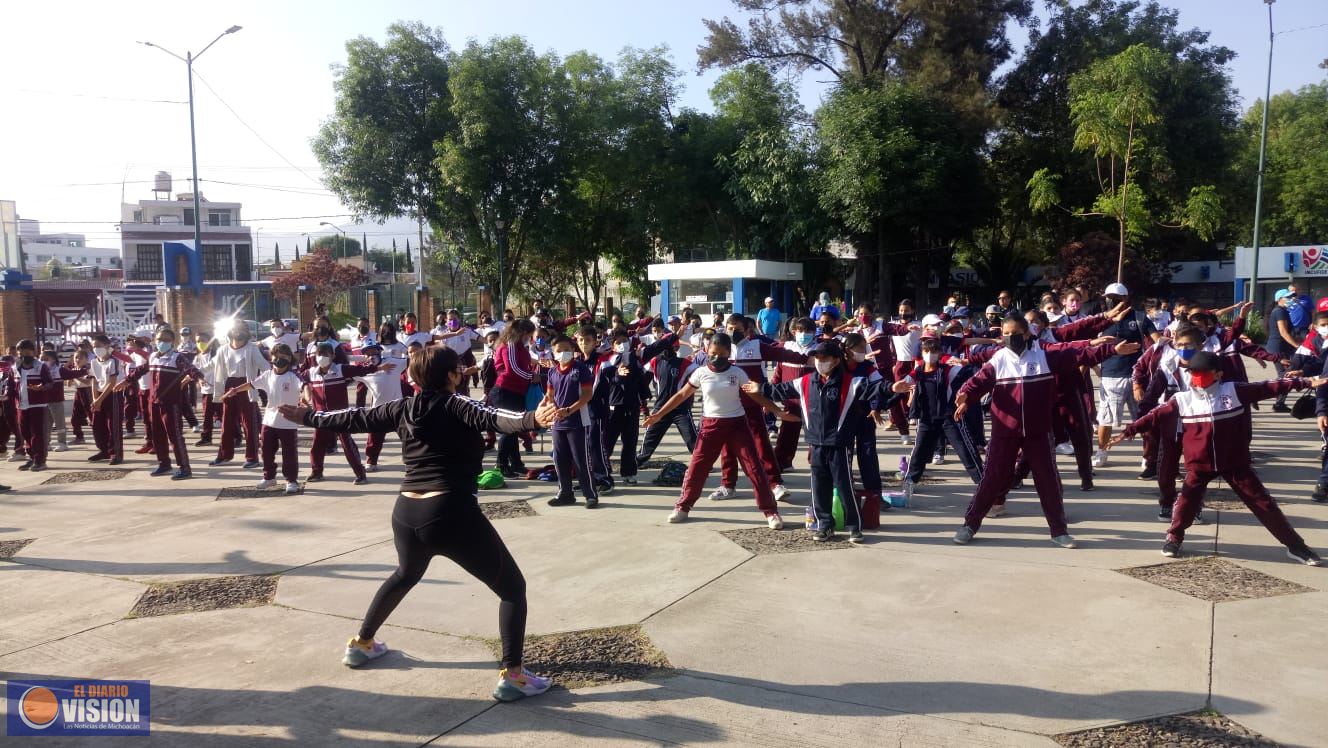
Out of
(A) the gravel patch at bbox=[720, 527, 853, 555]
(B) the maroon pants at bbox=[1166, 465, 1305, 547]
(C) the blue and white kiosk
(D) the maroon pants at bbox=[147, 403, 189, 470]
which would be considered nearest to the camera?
(B) the maroon pants at bbox=[1166, 465, 1305, 547]

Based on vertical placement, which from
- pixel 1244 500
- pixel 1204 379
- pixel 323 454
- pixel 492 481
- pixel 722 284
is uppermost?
pixel 722 284

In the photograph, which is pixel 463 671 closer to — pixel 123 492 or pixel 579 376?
pixel 579 376

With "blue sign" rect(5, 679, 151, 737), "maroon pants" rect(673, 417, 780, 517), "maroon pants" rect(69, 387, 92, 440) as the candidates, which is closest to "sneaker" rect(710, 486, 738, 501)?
"maroon pants" rect(673, 417, 780, 517)

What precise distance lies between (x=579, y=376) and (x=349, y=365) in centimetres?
351

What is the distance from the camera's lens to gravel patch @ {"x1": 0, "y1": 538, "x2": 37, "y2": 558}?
7.88m

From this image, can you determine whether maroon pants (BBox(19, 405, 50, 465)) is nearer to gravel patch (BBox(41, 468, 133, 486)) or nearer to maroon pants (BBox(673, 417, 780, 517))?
gravel patch (BBox(41, 468, 133, 486))

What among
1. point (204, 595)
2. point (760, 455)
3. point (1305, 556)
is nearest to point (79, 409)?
point (204, 595)

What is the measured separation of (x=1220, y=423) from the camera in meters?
6.75

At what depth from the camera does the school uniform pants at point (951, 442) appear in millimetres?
8984

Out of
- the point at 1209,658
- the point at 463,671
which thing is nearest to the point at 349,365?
the point at 463,671

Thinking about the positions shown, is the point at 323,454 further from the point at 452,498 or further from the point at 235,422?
the point at 452,498

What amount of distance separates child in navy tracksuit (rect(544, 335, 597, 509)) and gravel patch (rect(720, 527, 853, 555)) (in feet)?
5.67

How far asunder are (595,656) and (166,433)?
8463mm

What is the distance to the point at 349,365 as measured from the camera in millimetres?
11062
